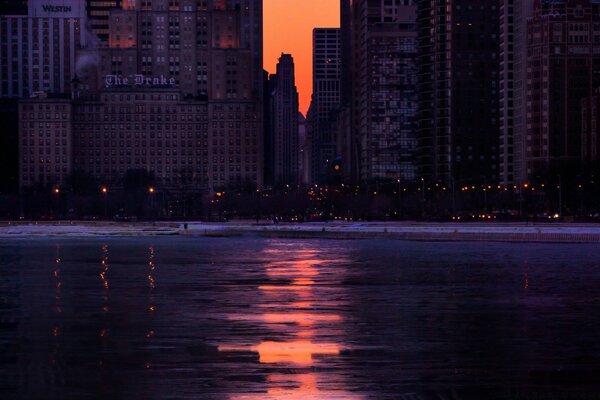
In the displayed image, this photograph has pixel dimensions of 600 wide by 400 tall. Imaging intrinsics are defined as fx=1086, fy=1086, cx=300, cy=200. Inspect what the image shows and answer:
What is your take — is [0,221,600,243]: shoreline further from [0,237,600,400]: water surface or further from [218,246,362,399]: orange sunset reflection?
[218,246,362,399]: orange sunset reflection

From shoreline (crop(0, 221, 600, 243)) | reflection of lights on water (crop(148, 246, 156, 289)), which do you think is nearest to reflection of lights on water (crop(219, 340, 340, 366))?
reflection of lights on water (crop(148, 246, 156, 289))

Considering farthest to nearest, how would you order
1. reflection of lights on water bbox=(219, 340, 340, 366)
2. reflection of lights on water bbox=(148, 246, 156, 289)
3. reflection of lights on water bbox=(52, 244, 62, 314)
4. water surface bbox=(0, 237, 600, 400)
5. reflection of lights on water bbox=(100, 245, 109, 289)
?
reflection of lights on water bbox=(100, 245, 109, 289)
reflection of lights on water bbox=(148, 246, 156, 289)
reflection of lights on water bbox=(52, 244, 62, 314)
reflection of lights on water bbox=(219, 340, 340, 366)
water surface bbox=(0, 237, 600, 400)

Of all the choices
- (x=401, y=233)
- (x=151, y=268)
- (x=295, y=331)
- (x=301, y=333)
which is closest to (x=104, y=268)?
(x=151, y=268)

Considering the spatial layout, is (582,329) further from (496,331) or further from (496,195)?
(496,195)

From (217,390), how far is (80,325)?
33.5 feet

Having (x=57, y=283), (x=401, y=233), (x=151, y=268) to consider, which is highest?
(x=57, y=283)

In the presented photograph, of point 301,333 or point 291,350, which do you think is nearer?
point 291,350

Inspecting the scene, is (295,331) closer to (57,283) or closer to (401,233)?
(57,283)

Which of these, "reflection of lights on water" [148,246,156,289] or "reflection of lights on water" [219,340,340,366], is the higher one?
"reflection of lights on water" [219,340,340,366]

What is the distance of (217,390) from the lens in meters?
19.1

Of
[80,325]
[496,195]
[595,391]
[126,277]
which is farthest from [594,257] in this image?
[496,195]

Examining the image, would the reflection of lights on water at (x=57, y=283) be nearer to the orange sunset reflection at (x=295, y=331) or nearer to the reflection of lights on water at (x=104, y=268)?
the reflection of lights on water at (x=104, y=268)

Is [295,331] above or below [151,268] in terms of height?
above

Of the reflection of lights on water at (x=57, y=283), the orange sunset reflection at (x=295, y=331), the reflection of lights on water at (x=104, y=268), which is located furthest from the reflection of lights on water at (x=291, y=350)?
the reflection of lights on water at (x=104, y=268)
